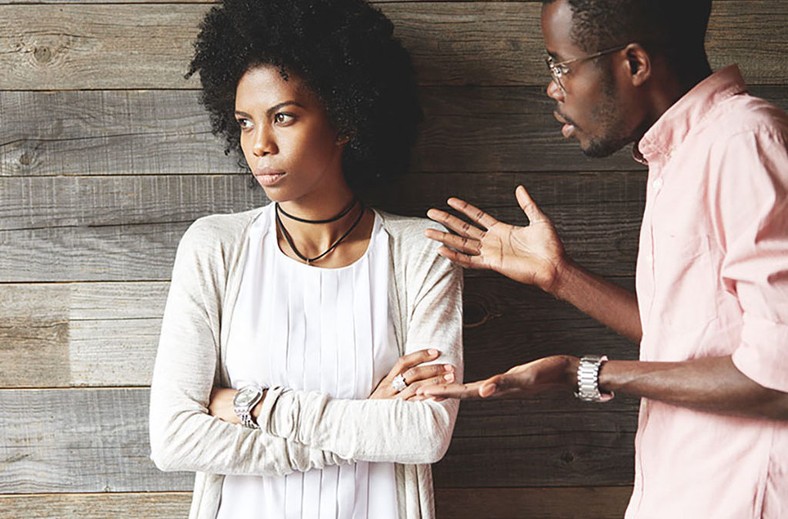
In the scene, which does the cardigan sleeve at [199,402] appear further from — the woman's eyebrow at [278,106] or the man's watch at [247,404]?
the woman's eyebrow at [278,106]

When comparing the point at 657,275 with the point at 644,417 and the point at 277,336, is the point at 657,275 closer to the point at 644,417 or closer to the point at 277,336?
the point at 644,417

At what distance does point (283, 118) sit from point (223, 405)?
0.51m

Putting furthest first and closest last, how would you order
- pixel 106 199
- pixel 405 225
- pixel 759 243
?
pixel 106 199 < pixel 405 225 < pixel 759 243

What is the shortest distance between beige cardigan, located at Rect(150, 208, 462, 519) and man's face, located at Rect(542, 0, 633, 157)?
453mm

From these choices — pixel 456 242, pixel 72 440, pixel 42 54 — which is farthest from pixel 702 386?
pixel 42 54

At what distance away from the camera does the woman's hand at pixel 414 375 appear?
1.64 m

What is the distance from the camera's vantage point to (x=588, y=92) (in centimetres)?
137

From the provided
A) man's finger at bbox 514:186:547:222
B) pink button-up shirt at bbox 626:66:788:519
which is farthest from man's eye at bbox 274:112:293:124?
pink button-up shirt at bbox 626:66:788:519

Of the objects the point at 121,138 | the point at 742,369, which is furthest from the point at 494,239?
the point at 121,138

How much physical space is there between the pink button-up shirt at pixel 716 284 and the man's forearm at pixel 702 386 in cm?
3

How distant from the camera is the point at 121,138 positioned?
1.93 m

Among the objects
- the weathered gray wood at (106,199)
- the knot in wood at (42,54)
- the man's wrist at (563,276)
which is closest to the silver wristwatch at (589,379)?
the man's wrist at (563,276)

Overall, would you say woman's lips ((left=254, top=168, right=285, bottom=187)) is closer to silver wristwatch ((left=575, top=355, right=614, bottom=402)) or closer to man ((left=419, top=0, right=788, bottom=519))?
man ((left=419, top=0, right=788, bottom=519))

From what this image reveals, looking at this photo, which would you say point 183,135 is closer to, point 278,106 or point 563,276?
point 278,106
